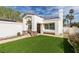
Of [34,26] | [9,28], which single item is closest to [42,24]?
[34,26]

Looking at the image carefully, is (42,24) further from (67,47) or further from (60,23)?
(67,47)

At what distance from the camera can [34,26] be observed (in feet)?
7.70

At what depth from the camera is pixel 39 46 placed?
91.5 inches

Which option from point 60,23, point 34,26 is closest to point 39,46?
point 34,26

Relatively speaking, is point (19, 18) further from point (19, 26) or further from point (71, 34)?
point (71, 34)

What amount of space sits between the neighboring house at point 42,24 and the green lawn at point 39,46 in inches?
3.6

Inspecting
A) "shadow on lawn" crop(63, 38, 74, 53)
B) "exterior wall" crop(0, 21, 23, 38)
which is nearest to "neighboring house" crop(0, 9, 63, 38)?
"exterior wall" crop(0, 21, 23, 38)

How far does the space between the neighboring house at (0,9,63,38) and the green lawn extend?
0.32 feet

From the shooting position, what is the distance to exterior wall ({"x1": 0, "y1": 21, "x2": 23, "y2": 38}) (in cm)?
231

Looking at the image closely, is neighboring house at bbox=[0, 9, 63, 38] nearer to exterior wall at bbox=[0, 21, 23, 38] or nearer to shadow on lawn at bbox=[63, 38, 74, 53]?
exterior wall at bbox=[0, 21, 23, 38]

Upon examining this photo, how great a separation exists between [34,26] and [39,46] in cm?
23

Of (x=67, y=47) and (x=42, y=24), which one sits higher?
(x=42, y=24)
